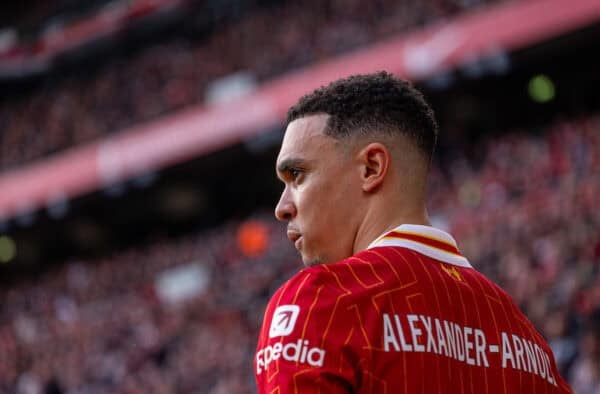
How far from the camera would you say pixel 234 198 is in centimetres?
1723

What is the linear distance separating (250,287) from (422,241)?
424 inches

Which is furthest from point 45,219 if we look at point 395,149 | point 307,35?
point 395,149

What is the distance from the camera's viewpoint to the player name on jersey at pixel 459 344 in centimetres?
134

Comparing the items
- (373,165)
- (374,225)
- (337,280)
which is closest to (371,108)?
(373,165)

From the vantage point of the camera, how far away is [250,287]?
481 inches

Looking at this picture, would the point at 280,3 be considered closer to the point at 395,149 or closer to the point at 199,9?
the point at 199,9

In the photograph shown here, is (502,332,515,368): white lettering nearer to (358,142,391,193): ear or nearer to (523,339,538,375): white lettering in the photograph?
(523,339,538,375): white lettering

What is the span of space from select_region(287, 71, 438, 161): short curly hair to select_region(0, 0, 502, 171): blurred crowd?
450 inches

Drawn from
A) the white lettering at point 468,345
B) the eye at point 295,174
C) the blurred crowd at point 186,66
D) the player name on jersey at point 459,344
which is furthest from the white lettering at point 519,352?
the blurred crowd at point 186,66

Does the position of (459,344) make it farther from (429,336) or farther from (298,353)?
(298,353)

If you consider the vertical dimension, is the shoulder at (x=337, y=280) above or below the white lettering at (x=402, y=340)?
above

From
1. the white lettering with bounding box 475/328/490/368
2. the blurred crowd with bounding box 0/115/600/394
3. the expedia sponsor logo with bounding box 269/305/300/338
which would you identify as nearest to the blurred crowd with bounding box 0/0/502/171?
the blurred crowd with bounding box 0/115/600/394

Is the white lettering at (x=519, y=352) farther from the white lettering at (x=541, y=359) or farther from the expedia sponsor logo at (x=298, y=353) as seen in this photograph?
the expedia sponsor logo at (x=298, y=353)

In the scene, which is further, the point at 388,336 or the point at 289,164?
the point at 289,164
